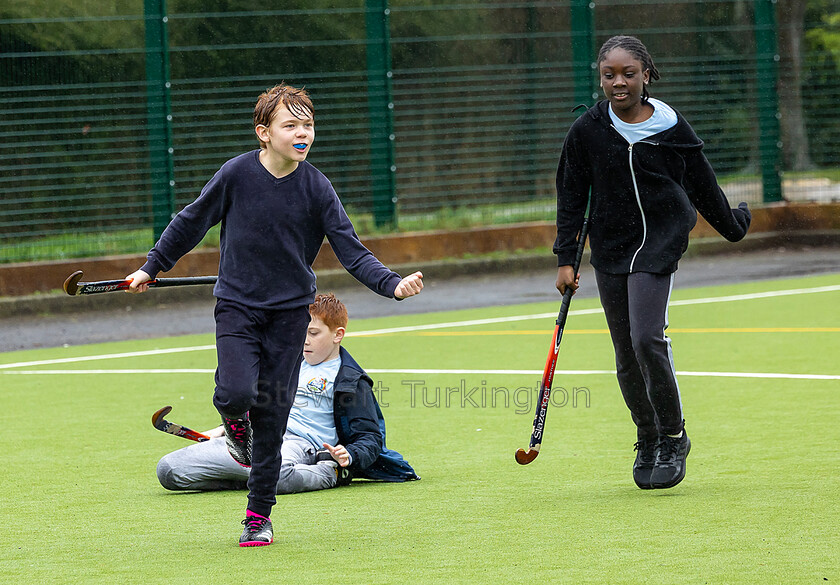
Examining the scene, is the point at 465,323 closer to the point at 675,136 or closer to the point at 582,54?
the point at 582,54

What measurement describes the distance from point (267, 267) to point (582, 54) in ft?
40.2

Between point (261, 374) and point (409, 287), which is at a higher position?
point (409, 287)

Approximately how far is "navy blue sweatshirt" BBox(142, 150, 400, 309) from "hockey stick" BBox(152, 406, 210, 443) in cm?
106

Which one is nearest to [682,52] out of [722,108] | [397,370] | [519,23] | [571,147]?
[722,108]

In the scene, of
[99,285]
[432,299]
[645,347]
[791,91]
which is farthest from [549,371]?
[791,91]

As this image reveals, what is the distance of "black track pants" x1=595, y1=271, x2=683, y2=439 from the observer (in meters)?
5.72

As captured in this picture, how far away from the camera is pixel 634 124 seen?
585 centimetres

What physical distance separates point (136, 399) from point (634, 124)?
412 centimetres

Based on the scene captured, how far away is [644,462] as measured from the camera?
19.2ft

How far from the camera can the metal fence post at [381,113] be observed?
1580cm

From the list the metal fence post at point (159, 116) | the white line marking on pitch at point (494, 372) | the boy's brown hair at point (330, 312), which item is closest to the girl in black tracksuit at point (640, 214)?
the boy's brown hair at point (330, 312)

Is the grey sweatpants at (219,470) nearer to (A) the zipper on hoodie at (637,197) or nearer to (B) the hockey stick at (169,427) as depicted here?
(B) the hockey stick at (169,427)

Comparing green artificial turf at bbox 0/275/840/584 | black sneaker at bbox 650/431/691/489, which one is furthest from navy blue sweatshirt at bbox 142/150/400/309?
black sneaker at bbox 650/431/691/489

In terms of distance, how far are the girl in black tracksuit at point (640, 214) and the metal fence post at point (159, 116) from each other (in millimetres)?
9374
